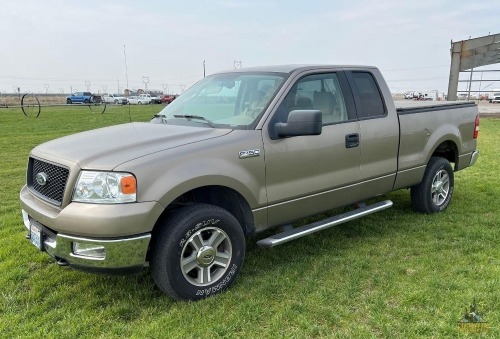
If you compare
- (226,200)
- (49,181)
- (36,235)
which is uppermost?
(49,181)

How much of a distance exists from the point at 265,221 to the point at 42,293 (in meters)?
1.89

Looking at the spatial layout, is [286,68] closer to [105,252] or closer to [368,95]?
[368,95]

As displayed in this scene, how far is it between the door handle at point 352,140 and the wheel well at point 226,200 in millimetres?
1229

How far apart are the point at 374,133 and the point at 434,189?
5.17 ft

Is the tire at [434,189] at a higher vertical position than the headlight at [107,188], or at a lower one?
lower

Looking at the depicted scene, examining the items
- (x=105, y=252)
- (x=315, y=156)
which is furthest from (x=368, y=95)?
(x=105, y=252)

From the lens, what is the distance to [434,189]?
5.43 m

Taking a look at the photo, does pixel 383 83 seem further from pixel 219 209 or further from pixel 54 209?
pixel 54 209

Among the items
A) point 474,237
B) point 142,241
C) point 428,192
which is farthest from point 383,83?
point 142,241

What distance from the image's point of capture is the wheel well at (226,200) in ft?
11.5

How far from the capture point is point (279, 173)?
367cm

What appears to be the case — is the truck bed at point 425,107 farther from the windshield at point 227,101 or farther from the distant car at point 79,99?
the distant car at point 79,99

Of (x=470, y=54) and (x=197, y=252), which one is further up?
(x=470, y=54)

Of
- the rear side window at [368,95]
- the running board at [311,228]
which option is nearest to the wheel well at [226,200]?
the running board at [311,228]
